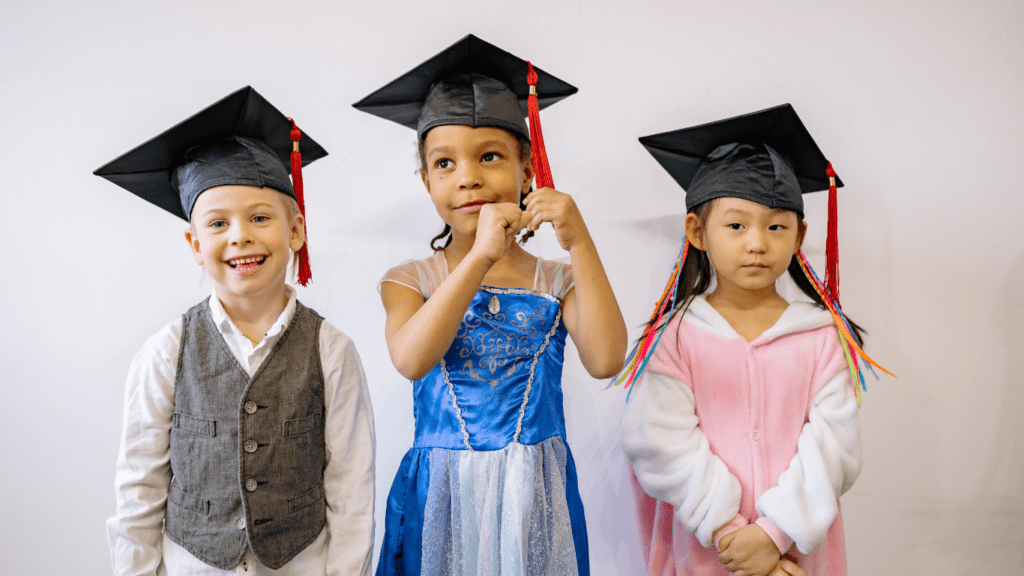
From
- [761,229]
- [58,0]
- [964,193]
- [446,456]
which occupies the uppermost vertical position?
[58,0]

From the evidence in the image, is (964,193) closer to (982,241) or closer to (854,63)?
(982,241)

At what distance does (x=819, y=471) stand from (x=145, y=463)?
50.1 inches

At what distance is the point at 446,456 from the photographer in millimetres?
1345

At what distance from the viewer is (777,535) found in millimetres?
1291

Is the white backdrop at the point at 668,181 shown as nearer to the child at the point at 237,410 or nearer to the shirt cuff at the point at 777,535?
the child at the point at 237,410

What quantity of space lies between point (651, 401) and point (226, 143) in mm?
995

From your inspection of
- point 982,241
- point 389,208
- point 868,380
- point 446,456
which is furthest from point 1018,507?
point 389,208

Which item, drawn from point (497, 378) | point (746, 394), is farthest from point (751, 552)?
point (497, 378)

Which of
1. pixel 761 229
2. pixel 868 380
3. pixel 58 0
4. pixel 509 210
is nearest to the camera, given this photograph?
pixel 509 210

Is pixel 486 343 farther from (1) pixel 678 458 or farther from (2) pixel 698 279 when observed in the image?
(2) pixel 698 279

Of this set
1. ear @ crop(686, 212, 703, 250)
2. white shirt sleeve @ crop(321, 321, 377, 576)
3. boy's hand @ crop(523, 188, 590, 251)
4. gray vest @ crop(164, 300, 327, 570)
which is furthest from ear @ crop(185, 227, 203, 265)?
ear @ crop(686, 212, 703, 250)

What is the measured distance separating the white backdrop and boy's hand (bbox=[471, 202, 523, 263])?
604 millimetres

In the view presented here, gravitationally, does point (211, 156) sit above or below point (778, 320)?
above

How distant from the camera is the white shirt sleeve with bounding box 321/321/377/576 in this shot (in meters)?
1.29
